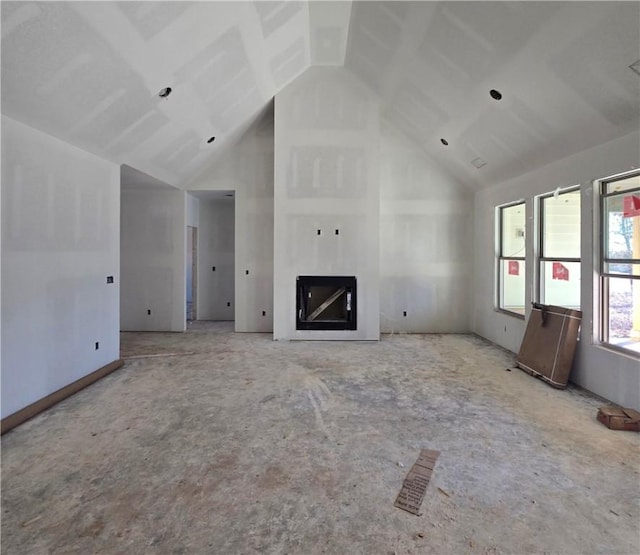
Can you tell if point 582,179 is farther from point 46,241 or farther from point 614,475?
point 46,241

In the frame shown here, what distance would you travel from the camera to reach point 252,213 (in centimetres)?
641

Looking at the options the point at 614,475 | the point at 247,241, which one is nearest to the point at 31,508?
the point at 614,475

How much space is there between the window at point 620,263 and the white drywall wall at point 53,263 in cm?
550

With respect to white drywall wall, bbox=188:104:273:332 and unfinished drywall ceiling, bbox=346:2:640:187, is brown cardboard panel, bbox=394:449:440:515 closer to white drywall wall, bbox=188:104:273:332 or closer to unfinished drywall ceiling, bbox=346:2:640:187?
unfinished drywall ceiling, bbox=346:2:640:187

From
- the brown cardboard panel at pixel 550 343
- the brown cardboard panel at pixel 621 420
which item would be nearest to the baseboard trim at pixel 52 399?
the brown cardboard panel at pixel 621 420

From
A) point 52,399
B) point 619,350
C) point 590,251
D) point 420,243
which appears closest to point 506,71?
point 590,251

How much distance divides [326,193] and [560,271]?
357 centimetres

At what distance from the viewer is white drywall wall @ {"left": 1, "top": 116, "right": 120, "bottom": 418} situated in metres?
2.81

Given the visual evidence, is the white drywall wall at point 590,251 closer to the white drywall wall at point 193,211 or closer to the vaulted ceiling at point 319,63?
the vaulted ceiling at point 319,63

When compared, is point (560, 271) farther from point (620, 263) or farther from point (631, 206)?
point (631, 206)

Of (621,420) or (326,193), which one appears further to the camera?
(326,193)

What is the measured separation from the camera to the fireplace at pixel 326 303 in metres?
5.77

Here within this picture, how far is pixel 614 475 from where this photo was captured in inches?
86.0

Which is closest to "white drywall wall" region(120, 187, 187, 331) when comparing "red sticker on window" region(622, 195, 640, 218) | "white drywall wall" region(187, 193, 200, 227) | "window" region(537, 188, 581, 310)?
"white drywall wall" region(187, 193, 200, 227)
